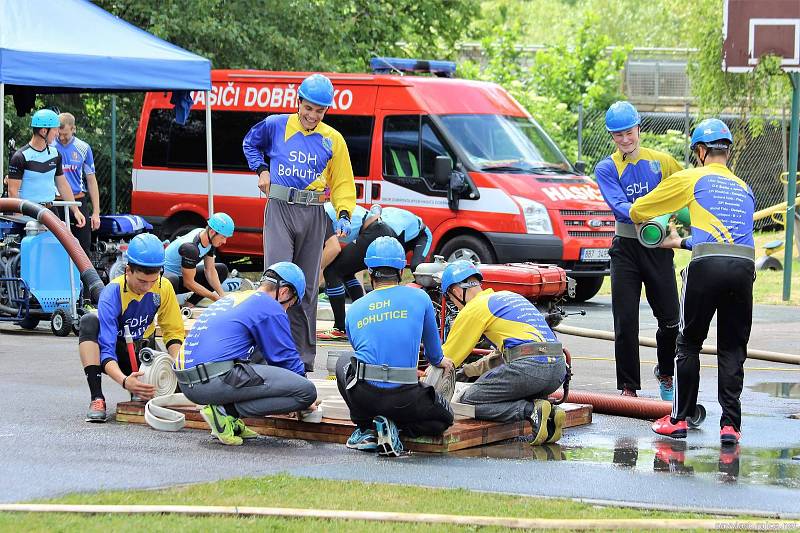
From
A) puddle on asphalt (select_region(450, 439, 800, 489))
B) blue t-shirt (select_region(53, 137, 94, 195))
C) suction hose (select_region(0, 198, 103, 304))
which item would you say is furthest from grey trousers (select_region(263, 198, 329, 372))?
blue t-shirt (select_region(53, 137, 94, 195))

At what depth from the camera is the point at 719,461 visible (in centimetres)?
802

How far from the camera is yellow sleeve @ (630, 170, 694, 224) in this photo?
28.5ft

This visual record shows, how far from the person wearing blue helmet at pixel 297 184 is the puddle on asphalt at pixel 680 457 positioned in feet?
9.18

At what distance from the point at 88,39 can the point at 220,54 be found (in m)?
7.90

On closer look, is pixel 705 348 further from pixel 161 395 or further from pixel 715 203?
pixel 161 395

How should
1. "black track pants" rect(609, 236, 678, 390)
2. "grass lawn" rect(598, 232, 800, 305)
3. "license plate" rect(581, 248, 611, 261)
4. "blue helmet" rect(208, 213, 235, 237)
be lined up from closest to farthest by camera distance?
"black track pants" rect(609, 236, 678, 390) → "blue helmet" rect(208, 213, 235, 237) → "license plate" rect(581, 248, 611, 261) → "grass lawn" rect(598, 232, 800, 305)

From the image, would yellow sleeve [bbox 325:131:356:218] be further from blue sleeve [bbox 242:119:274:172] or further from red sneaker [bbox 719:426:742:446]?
red sneaker [bbox 719:426:742:446]

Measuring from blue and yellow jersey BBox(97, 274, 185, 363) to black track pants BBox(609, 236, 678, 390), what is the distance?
3.23 metres

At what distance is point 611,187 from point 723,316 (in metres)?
1.87

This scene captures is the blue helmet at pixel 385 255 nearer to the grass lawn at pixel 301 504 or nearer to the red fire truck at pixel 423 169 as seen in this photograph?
the grass lawn at pixel 301 504

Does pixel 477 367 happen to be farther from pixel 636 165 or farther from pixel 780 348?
pixel 780 348

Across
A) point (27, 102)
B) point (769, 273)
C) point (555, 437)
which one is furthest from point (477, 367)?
point (769, 273)

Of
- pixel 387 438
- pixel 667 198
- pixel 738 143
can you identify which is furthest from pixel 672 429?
pixel 738 143

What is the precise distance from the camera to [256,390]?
327 inches
